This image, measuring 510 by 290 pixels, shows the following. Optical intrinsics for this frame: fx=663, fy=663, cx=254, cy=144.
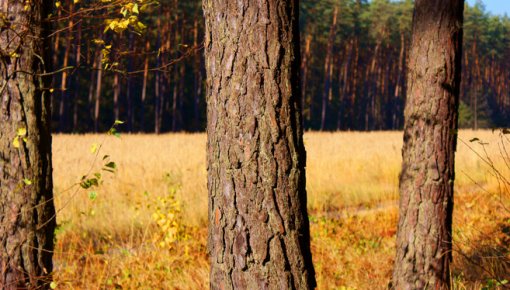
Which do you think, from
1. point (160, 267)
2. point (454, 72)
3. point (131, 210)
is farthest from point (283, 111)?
point (131, 210)

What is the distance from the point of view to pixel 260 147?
2809 mm

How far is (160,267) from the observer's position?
6543mm

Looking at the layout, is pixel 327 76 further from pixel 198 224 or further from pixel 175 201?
pixel 175 201

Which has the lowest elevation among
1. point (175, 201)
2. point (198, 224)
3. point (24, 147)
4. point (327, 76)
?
point (198, 224)

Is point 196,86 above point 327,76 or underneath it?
underneath

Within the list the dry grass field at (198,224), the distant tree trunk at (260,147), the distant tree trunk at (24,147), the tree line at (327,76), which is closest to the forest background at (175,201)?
the dry grass field at (198,224)

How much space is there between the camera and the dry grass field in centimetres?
610

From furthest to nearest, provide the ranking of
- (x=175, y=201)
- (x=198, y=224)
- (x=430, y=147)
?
(x=198, y=224), (x=175, y=201), (x=430, y=147)

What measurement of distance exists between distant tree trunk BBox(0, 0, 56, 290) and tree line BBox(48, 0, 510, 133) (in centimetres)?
3834

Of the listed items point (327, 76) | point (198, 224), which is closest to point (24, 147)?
point (198, 224)

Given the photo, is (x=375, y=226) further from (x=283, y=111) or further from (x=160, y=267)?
(x=283, y=111)

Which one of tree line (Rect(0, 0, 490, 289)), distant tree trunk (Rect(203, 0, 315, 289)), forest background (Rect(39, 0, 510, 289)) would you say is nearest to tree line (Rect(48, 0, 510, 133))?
forest background (Rect(39, 0, 510, 289))

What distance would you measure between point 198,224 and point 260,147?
6939 millimetres

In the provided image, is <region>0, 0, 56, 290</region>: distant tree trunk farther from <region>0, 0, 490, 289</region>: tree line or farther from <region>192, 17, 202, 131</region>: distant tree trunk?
<region>192, 17, 202, 131</region>: distant tree trunk
